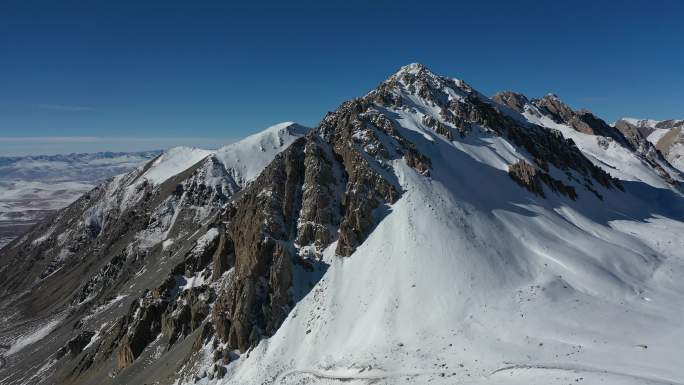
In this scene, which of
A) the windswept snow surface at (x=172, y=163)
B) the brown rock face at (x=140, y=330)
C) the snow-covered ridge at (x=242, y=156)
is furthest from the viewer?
the windswept snow surface at (x=172, y=163)

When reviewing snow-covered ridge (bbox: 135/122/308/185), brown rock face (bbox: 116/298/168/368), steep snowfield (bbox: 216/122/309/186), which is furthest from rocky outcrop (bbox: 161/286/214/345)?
→ snow-covered ridge (bbox: 135/122/308/185)

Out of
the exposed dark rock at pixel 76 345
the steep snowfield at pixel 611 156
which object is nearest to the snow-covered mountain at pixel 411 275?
the exposed dark rock at pixel 76 345

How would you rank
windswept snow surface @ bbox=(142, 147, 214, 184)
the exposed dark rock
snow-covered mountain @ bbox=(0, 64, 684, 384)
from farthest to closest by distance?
windswept snow surface @ bbox=(142, 147, 214, 184) < the exposed dark rock < snow-covered mountain @ bbox=(0, 64, 684, 384)

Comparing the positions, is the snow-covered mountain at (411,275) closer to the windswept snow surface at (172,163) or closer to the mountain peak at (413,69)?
the mountain peak at (413,69)

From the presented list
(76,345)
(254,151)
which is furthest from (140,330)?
(254,151)

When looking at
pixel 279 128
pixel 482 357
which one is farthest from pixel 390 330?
pixel 279 128

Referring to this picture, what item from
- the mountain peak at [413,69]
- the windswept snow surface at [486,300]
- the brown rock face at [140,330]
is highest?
the mountain peak at [413,69]

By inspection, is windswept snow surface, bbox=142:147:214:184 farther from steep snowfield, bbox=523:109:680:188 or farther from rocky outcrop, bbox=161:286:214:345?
steep snowfield, bbox=523:109:680:188
